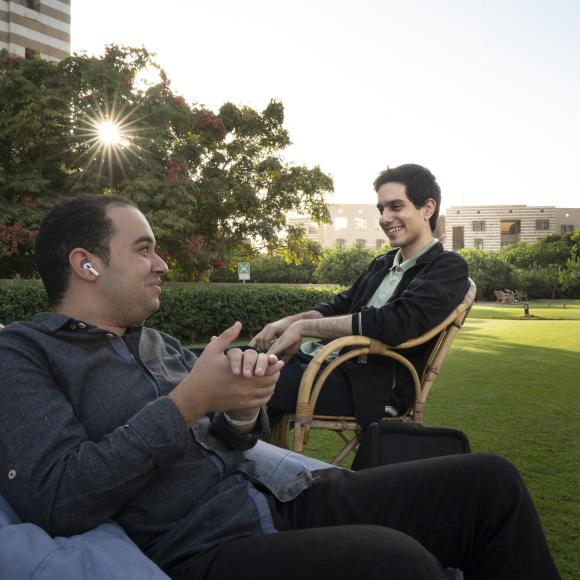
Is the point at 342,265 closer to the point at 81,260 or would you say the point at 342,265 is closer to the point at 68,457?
the point at 81,260

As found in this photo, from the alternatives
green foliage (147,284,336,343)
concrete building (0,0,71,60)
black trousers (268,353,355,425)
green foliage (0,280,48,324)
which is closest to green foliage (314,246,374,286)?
concrete building (0,0,71,60)

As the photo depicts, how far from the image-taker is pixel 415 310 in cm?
281

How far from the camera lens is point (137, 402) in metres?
1.54

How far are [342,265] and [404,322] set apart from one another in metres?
48.1

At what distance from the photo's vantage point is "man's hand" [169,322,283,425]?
53.3 inches

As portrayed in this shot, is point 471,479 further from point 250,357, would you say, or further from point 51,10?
point 51,10

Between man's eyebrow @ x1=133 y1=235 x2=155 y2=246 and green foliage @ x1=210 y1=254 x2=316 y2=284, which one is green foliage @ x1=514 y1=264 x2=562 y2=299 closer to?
green foliage @ x1=210 y1=254 x2=316 y2=284

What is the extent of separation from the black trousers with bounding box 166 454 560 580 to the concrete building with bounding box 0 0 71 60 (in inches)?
1340

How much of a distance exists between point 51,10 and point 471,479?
37.7 m

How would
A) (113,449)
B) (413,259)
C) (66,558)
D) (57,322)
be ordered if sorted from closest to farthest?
(66,558), (113,449), (57,322), (413,259)

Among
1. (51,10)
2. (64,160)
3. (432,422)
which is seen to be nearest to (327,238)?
(51,10)

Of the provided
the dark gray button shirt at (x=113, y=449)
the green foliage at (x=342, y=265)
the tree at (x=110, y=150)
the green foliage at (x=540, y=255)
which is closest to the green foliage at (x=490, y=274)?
the green foliage at (x=540, y=255)

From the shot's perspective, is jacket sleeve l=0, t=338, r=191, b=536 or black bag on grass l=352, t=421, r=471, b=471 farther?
black bag on grass l=352, t=421, r=471, b=471

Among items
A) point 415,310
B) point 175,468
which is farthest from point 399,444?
point 175,468
